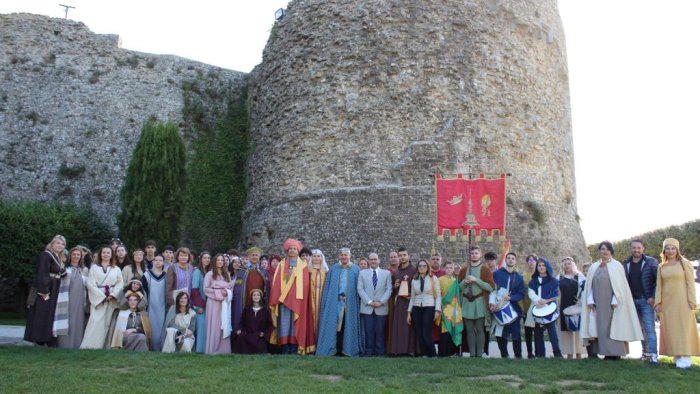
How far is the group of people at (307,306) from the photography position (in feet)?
31.2

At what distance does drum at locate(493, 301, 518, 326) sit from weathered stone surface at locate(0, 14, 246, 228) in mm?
12664

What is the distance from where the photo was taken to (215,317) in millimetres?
9664

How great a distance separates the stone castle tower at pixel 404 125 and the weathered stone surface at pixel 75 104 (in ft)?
15.6

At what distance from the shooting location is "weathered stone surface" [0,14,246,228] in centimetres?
1880

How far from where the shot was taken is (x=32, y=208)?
16.8 m

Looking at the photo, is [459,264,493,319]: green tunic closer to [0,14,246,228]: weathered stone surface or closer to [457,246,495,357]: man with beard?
[457,246,495,357]: man with beard

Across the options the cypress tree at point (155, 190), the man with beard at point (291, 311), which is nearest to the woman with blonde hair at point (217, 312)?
the man with beard at point (291, 311)

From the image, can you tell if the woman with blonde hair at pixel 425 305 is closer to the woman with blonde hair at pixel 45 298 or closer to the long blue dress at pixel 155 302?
the long blue dress at pixel 155 302

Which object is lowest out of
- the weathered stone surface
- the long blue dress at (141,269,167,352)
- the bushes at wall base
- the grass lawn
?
the grass lawn

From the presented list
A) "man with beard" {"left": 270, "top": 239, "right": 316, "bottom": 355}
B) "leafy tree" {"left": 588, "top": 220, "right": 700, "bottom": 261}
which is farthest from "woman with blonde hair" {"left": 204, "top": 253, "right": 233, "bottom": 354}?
"leafy tree" {"left": 588, "top": 220, "right": 700, "bottom": 261}

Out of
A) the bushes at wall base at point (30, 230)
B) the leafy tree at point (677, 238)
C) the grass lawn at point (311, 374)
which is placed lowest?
the grass lawn at point (311, 374)

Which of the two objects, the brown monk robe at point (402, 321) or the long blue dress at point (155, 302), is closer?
the brown monk robe at point (402, 321)

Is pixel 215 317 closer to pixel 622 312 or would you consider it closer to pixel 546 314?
pixel 546 314

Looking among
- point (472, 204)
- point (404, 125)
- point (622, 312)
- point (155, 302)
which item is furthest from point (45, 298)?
point (404, 125)
